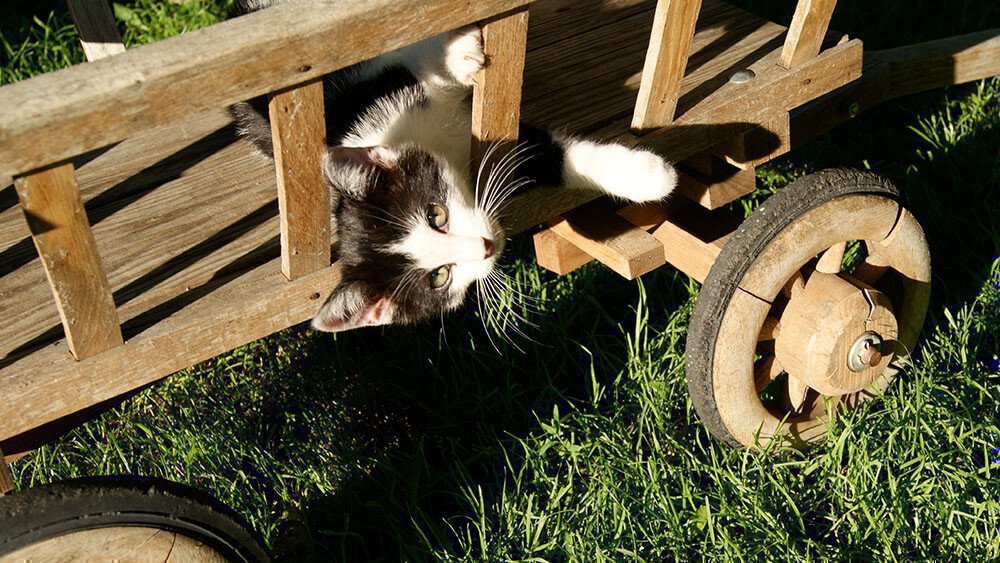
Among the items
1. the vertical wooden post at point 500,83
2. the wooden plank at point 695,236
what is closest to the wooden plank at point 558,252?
the wooden plank at point 695,236

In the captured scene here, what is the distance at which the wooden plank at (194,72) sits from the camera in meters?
1.32

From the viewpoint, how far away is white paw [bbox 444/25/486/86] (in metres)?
2.15

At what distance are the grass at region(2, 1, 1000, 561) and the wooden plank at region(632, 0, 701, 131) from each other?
68 centimetres

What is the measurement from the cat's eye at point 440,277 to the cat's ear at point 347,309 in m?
0.15

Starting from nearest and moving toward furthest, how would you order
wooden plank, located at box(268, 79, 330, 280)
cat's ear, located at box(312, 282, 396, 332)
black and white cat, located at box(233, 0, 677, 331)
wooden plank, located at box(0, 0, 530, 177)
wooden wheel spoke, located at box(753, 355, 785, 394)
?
wooden plank, located at box(0, 0, 530, 177), wooden plank, located at box(268, 79, 330, 280), cat's ear, located at box(312, 282, 396, 332), black and white cat, located at box(233, 0, 677, 331), wooden wheel spoke, located at box(753, 355, 785, 394)

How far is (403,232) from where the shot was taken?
2.10 meters

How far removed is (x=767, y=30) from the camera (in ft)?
8.73

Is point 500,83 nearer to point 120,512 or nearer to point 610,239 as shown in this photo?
point 610,239

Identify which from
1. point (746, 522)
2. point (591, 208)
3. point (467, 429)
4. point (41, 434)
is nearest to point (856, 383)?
point (746, 522)

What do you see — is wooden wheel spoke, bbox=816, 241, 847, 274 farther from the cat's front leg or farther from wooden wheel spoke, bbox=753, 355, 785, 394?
the cat's front leg

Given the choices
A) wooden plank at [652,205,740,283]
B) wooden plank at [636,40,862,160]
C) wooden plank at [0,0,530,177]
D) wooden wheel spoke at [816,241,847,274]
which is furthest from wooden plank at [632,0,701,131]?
wooden wheel spoke at [816,241,847,274]

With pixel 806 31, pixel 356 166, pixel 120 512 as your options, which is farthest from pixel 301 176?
pixel 806 31

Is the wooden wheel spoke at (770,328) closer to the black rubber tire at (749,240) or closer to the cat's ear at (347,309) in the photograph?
the black rubber tire at (749,240)

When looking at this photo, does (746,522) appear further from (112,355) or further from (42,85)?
(42,85)
